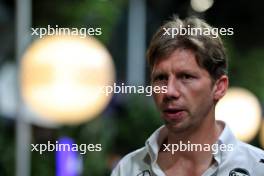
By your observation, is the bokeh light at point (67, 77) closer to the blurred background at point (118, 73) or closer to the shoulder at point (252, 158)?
the blurred background at point (118, 73)

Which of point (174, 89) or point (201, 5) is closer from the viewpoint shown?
point (174, 89)

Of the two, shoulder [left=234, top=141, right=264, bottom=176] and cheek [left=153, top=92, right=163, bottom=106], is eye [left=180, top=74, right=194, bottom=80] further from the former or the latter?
shoulder [left=234, top=141, right=264, bottom=176]

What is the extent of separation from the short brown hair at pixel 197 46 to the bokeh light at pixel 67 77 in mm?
144

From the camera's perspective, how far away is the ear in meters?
1.20

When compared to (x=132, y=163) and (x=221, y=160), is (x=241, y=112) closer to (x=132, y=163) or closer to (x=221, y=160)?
(x=221, y=160)

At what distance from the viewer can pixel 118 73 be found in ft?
4.28

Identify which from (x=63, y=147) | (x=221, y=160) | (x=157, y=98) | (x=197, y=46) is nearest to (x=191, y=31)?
(x=197, y=46)

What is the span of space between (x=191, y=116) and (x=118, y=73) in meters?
0.22

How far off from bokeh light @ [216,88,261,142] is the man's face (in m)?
0.04

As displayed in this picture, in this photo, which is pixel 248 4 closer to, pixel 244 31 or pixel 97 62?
pixel 244 31

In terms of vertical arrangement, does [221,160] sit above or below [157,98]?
below

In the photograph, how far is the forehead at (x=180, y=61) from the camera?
115 cm

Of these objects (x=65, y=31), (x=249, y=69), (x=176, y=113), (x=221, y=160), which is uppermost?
(x=65, y=31)

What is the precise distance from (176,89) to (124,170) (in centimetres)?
22
